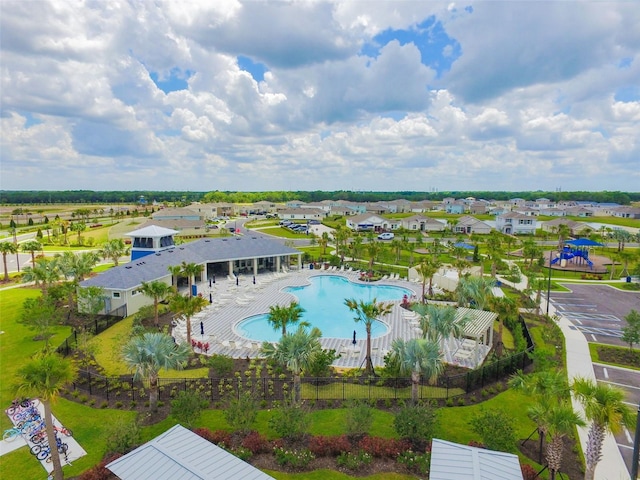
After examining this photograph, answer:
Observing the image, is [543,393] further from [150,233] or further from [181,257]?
[150,233]

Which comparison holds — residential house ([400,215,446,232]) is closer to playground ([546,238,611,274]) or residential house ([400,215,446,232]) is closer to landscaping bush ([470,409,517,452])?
playground ([546,238,611,274])

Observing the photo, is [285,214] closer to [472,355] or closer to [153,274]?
[153,274]

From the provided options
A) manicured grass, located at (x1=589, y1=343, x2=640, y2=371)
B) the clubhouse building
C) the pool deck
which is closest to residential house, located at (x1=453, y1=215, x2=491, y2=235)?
the clubhouse building

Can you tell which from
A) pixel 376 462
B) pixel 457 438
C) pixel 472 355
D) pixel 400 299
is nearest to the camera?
pixel 376 462

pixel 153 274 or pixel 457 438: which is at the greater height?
pixel 153 274

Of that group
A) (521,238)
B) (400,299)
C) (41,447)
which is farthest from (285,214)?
(41,447)
